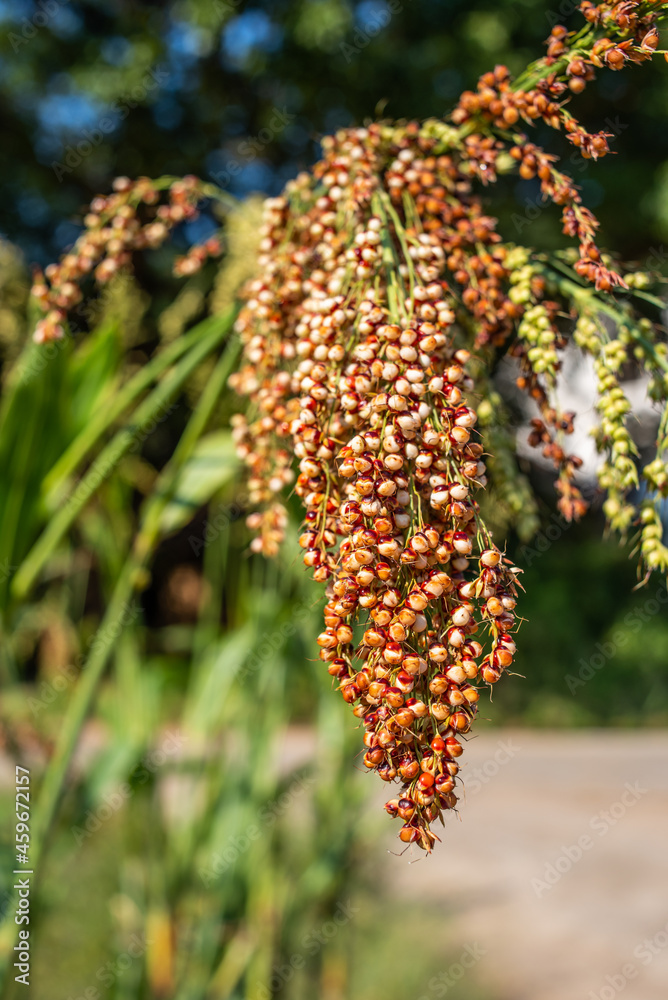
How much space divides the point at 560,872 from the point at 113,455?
3.69m

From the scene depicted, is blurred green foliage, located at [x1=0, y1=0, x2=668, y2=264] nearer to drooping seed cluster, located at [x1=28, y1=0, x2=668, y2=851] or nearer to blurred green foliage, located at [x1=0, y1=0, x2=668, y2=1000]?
blurred green foliage, located at [x1=0, y1=0, x2=668, y2=1000]

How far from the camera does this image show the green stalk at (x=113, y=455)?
36.0 inches

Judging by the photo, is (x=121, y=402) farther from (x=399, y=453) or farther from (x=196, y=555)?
(x=196, y=555)

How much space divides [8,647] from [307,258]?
802 millimetres

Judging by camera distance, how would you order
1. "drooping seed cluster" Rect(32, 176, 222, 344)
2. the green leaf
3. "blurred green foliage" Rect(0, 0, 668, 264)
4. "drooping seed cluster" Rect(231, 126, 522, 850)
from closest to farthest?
"drooping seed cluster" Rect(231, 126, 522, 850)
"drooping seed cluster" Rect(32, 176, 222, 344)
the green leaf
"blurred green foliage" Rect(0, 0, 668, 264)

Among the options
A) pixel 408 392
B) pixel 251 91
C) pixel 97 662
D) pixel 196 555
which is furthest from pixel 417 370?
pixel 251 91

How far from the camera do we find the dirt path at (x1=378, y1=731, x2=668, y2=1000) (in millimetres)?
2836

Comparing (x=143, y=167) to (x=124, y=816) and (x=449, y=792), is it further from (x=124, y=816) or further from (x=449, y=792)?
(x=449, y=792)

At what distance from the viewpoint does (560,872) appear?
12.6 feet

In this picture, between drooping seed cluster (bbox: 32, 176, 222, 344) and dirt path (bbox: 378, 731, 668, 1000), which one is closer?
drooping seed cluster (bbox: 32, 176, 222, 344)

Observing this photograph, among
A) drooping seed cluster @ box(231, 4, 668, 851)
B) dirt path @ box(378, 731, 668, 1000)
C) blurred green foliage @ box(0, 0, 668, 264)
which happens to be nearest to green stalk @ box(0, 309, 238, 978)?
drooping seed cluster @ box(231, 4, 668, 851)

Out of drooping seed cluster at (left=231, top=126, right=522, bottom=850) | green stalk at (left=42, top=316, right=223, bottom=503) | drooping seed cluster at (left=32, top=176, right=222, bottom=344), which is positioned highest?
drooping seed cluster at (left=32, top=176, right=222, bottom=344)

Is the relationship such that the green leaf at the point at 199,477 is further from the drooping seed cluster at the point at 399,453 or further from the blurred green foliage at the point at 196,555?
the drooping seed cluster at the point at 399,453

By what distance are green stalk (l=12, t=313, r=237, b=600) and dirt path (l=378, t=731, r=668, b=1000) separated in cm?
148
